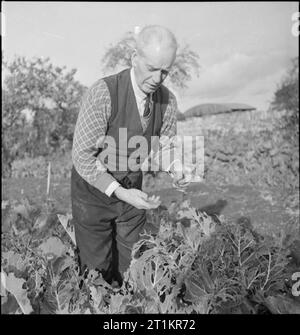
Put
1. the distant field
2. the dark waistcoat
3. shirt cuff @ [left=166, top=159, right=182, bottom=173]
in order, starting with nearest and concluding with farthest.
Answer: the dark waistcoat
shirt cuff @ [left=166, top=159, right=182, bottom=173]
the distant field

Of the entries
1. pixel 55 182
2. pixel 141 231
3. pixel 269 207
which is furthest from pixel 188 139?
pixel 141 231

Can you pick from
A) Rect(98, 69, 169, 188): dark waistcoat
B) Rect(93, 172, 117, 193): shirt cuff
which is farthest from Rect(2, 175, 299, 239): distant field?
Rect(93, 172, 117, 193): shirt cuff

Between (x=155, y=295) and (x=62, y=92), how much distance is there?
39.6 feet

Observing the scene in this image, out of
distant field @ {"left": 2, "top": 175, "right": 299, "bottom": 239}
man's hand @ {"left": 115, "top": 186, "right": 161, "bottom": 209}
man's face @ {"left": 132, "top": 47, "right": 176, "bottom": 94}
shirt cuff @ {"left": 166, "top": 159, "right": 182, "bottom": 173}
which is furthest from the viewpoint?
distant field @ {"left": 2, "top": 175, "right": 299, "bottom": 239}

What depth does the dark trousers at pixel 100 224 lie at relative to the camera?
2.28 metres

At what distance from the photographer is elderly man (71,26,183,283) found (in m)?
1.85

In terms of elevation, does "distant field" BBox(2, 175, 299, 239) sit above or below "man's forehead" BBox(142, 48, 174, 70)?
below

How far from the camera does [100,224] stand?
91.1 inches

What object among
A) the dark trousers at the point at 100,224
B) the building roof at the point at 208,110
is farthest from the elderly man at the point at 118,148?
the building roof at the point at 208,110

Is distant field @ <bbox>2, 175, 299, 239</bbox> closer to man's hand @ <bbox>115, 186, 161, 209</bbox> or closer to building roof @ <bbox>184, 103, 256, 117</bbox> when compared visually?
man's hand @ <bbox>115, 186, 161, 209</bbox>

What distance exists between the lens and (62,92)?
43.2 feet

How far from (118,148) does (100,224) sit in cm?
45

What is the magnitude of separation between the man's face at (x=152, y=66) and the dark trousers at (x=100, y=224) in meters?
0.67
